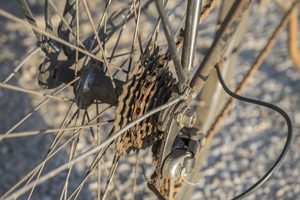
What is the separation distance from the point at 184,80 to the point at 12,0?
1.39 m

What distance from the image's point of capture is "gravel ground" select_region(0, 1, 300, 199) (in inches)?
63.9

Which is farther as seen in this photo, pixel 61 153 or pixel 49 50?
pixel 61 153

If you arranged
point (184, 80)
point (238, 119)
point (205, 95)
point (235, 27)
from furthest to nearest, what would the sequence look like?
point (238, 119)
point (205, 95)
point (235, 27)
point (184, 80)

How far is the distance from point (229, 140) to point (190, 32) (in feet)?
3.21

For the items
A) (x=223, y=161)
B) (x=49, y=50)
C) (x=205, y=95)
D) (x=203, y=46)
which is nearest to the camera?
(x=49, y=50)

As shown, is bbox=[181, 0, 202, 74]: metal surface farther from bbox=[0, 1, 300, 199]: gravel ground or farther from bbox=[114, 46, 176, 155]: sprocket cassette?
bbox=[0, 1, 300, 199]: gravel ground

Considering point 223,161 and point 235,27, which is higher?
point 235,27

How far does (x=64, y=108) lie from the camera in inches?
70.2

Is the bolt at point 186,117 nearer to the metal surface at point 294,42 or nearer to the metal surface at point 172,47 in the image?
the metal surface at point 172,47

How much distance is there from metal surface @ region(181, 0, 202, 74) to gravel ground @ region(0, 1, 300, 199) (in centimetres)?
78

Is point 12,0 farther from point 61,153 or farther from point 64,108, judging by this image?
point 61,153

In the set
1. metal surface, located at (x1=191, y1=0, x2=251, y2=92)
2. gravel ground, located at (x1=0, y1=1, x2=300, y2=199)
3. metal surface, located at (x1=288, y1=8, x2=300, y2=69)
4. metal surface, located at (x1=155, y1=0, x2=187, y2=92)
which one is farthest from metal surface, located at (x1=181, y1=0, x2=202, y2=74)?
metal surface, located at (x1=288, y1=8, x2=300, y2=69)

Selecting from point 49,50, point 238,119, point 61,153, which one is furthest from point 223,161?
point 49,50

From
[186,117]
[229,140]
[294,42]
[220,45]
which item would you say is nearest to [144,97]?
[186,117]
